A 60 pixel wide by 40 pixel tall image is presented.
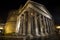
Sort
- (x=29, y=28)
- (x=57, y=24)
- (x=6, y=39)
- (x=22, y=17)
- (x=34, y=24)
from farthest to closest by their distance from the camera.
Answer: (x=57, y=24) → (x=22, y=17) → (x=34, y=24) → (x=29, y=28) → (x=6, y=39)

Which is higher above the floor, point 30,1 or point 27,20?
point 30,1

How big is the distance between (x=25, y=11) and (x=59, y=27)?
9004 millimetres

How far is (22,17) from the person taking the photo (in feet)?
31.7

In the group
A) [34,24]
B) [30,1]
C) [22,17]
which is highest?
[30,1]

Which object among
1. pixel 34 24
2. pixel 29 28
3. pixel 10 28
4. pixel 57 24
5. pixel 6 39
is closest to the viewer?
pixel 6 39

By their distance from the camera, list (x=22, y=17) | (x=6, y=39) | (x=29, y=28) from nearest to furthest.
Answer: (x=6, y=39)
(x=29, y=28)
(x=22, y=17)

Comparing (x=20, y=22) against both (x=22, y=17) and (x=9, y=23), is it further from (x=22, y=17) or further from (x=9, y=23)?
(x=9, y=23)

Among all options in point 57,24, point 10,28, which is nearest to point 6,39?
point 10,28

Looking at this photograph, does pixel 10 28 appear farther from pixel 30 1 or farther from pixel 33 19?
pixel 30 1

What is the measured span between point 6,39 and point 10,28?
677 cm

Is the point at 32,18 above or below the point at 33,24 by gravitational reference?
above

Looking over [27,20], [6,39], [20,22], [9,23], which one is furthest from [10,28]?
[6,39]

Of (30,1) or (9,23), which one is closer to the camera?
(30,1)

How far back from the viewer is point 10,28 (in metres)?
11.1
